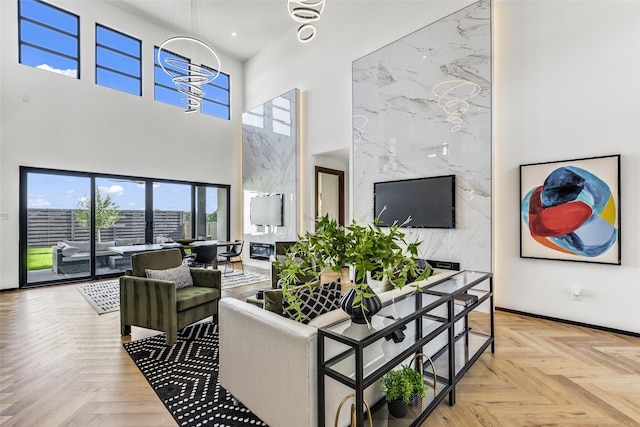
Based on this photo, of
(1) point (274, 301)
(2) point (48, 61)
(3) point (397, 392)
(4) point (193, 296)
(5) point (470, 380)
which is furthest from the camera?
(2) point (48, 61)

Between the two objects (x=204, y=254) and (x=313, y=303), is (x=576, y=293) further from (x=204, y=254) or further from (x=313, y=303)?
(x=204, y=254)

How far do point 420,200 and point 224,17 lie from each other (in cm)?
592

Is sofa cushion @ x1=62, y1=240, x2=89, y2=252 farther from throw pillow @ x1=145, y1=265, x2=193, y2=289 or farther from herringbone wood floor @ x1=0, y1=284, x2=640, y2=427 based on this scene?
throw pillow @ x1=145, y1=265, x2=193, y2=289

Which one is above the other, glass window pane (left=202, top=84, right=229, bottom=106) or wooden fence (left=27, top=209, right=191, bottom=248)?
glass window pane (left=202, top=84, right=229, bottom=106)

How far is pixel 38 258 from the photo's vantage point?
549 cm

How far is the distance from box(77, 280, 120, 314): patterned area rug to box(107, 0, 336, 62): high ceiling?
5.79m

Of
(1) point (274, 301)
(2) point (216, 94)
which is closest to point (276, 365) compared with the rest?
(1) point (274, 301)

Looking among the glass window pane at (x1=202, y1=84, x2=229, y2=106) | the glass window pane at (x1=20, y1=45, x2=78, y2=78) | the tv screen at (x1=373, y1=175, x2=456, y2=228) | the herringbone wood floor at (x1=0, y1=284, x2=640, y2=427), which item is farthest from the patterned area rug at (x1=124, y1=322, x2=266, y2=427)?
the glass window pane at (x1=202, y1=84, x2=229, y2=106)

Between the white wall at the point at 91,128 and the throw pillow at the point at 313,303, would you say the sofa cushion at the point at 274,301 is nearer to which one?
the throw pillow at the point at 313,303

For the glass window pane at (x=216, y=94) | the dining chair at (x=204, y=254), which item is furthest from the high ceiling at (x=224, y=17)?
the dining chair at (x=204, y=254)

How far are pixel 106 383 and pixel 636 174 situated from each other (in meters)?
5.29

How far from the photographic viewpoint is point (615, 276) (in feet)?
10.7

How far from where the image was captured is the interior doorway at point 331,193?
745cm

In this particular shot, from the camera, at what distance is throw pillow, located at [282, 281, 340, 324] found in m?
1.79
